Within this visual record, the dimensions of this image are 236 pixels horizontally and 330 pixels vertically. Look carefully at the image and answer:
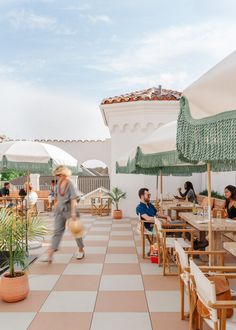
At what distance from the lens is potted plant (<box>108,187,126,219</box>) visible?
1388cm

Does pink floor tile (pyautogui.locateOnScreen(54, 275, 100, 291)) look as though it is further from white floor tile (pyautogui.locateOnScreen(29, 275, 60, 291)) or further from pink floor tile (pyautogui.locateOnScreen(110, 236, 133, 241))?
pink floor tile (pyautogui.locateOnScreen(110, 236, 133, 241))

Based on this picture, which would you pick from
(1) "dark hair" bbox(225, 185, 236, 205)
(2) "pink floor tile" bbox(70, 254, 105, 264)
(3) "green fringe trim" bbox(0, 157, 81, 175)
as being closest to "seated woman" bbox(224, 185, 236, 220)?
(1) "dark hair" bbox(225, 185, 236, 205)

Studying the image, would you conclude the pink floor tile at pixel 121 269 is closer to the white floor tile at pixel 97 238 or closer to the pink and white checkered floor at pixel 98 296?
the pink and white checkered floor at pixel 98 296

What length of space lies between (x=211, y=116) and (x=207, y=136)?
0.14m

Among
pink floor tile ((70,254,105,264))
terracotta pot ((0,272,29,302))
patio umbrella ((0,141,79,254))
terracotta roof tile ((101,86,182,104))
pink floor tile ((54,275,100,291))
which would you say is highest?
terracotta roof tile ((101,86,182,104))

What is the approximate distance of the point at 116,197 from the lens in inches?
554

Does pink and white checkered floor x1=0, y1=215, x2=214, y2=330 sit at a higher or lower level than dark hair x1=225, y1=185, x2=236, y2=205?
lower

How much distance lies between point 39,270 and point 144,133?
8.72m

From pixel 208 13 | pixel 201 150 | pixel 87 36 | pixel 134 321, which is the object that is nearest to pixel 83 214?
pixel 87 36

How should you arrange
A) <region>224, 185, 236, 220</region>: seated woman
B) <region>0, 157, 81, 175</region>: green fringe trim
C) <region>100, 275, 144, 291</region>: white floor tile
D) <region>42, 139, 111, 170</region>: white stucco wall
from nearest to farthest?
<region>100, 275, 144, 291</region>: white floor tile → <region>224, 185, 236, 220</region>: seated woman → <region>0, 157, 81, 175</region>: green fringe trim → <region>42, 139, 111, 170</region>: white stucco wall

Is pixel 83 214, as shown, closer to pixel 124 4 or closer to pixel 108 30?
pixel 108 30

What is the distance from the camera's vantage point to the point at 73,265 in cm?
682

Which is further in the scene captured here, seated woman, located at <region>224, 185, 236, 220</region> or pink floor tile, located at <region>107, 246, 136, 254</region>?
pink floor tile, located at <region>107, 246, 136, 254</region>

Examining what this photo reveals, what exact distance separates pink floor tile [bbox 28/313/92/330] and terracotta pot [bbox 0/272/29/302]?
19.7 inches
